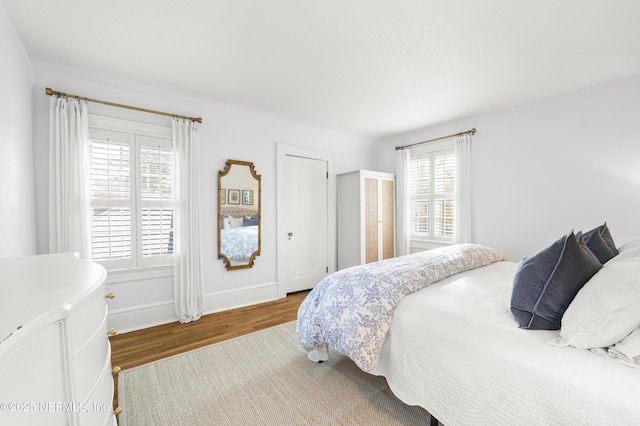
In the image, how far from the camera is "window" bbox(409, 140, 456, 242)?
13.4ft

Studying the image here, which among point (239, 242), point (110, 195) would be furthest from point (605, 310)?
point (110, 195)

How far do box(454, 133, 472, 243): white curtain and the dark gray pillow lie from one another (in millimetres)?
2587

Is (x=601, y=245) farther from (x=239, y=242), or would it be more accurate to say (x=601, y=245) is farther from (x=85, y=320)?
(x=239, y=242)

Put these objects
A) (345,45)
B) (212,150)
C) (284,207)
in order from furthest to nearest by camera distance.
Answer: (284,207) < (212,150) < (345,45)

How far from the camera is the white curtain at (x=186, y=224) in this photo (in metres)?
3.06

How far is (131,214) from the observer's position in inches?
114

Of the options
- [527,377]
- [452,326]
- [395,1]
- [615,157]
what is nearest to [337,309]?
[452,326]

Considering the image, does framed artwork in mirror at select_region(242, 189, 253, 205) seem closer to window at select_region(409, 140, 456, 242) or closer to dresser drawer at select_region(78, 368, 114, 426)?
window at select_region(409, 140, 456, 242)

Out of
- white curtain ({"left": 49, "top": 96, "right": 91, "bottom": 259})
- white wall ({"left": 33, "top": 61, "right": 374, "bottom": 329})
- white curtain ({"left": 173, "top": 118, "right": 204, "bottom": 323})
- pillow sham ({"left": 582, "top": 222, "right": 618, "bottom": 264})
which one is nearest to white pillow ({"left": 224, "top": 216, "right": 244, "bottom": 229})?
white wall ({"left": 33, "top": 61, "right": 374, "bottom": 329})

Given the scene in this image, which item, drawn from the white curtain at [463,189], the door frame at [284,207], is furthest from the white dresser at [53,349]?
the white curtain at [463,189]

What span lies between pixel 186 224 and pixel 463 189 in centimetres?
361

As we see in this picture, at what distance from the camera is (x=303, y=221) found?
13.8 ft

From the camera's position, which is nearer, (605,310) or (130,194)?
(605,310)

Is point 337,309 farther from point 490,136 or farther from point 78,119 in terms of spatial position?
point 490,136
